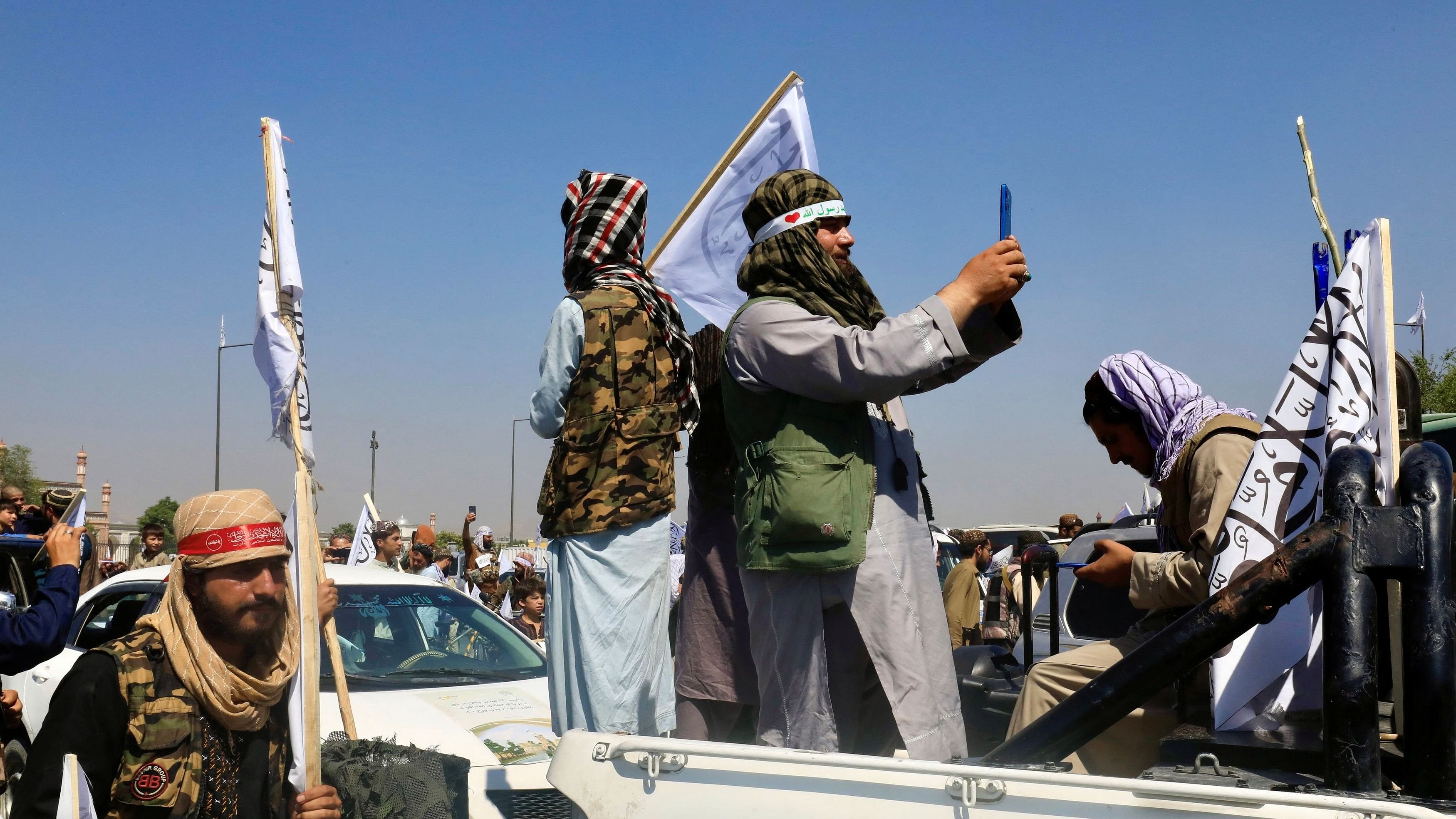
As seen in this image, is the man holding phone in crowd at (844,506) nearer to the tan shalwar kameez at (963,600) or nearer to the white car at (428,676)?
the white car at (428,676)

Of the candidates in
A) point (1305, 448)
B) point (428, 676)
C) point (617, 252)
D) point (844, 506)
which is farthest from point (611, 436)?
point (428, 676)

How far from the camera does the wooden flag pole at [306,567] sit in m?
2.89

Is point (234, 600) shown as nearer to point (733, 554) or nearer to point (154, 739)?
point (154, 739)

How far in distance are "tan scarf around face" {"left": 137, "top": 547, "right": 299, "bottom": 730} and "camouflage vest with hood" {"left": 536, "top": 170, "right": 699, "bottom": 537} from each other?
0.82 meters

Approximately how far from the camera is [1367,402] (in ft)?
6.93

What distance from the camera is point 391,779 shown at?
3.49 m

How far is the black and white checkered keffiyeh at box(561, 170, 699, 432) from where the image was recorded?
3.71m

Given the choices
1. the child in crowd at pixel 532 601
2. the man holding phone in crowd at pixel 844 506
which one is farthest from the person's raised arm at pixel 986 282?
the child in crowd at pixel 532 601

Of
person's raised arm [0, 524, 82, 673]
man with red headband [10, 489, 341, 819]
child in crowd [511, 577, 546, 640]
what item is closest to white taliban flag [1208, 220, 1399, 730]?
man with red headband [10, 489, 341, 819]

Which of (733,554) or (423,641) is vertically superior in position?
(733,554)

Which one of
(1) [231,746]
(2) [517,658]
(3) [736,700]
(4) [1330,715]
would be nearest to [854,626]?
(3) [736,700]

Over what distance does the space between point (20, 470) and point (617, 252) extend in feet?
255

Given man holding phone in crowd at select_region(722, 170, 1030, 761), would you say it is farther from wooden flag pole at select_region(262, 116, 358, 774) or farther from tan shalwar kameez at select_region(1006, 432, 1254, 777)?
wooden flag pole at select_region(262, 116, 358, 774)

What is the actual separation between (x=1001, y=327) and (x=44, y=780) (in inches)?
93.8
